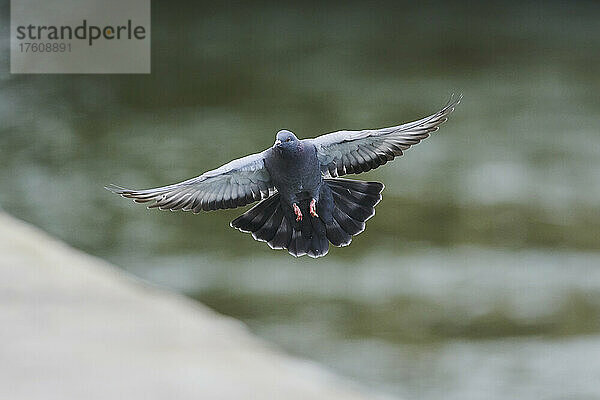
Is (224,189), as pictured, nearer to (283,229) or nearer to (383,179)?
Answer: (283,229)

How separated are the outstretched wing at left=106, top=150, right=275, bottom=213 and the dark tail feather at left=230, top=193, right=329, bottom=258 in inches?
0.8

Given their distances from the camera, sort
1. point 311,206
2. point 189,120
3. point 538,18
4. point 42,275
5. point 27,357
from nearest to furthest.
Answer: point 311,206 → point 27,357 → point 42,275 → point 189,120 → point 538,18

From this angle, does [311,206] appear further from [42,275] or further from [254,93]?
[254,93]

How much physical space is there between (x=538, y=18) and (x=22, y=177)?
2578 mm

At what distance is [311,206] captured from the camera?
95cm

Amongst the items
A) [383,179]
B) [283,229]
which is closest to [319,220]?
[283,229]

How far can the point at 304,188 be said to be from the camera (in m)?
0.96

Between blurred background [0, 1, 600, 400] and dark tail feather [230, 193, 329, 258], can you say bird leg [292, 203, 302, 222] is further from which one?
blurred background [0, 1, 600, 400]

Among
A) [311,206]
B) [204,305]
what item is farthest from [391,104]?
[311,206]

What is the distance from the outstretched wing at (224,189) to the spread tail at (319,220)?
2 centimetres

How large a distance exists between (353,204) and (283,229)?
9 cm

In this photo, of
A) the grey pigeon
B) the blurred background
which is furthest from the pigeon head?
the blurred background

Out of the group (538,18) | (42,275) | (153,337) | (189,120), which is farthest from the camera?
(538,18)

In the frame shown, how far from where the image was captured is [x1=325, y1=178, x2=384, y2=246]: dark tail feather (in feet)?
3.42
